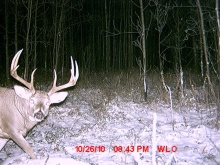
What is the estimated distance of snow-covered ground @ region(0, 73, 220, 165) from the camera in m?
4.95

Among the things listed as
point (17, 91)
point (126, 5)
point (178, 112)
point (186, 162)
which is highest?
point (126, 5)

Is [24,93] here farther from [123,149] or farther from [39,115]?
[123,149]

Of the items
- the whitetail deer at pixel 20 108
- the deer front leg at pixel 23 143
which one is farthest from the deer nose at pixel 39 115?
the deer front leg at pixel 23 143

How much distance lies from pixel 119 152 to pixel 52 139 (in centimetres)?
163

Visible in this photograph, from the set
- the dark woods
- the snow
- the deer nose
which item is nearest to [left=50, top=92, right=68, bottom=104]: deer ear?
the deer nose

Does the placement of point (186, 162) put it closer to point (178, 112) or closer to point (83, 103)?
point (178, 112)

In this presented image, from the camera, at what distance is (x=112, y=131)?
6.69m

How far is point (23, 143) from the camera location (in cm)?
510

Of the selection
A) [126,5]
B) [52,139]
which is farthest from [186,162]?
[126,5]

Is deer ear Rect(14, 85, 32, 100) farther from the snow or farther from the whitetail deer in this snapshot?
the snow

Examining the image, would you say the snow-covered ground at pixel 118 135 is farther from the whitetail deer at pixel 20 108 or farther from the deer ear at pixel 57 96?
the deer ear at pixel 57 96

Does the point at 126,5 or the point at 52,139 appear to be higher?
the point at 126,5

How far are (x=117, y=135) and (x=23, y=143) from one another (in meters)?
2.11

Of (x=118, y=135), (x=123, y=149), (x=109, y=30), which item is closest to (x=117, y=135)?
(x=118, y=135)
